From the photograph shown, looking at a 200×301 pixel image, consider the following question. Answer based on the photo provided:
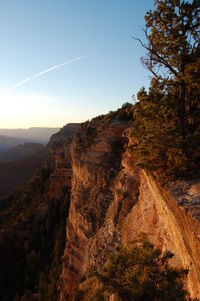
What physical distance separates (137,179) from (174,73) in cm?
655

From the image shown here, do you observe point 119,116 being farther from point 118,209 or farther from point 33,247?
point 33,247

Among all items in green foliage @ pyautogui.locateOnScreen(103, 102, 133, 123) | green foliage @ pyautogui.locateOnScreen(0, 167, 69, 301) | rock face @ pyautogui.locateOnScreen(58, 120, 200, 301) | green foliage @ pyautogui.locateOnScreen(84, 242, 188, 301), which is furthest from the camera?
green foliage @ pyautogui.locateOnScreen(0, 167, 69, 301)

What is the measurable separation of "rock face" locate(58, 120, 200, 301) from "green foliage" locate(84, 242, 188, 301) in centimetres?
79

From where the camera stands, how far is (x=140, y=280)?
4406mm

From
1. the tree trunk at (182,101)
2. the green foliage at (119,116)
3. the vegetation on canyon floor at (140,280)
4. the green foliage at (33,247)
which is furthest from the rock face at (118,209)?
the green foliage at (33,247)

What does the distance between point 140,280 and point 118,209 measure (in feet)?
25.5

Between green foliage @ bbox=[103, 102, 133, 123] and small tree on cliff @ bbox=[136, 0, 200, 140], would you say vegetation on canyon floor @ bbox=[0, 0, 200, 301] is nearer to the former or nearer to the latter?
small tree on cliff @ bbox=[136, 0, 200, 140]

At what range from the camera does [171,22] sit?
643 cm

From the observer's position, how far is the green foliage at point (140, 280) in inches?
163

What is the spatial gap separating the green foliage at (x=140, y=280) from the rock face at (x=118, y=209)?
0.79 metres

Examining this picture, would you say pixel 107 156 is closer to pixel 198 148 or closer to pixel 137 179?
pixel 137 179

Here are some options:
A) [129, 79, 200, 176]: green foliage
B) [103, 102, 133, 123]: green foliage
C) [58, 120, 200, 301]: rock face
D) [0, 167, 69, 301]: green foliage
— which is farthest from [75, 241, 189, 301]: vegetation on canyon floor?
[0, 167, 69, 301]: green foliage

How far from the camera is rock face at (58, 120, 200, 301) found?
5102 mm

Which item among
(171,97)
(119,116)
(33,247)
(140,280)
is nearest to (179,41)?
(171,97)
